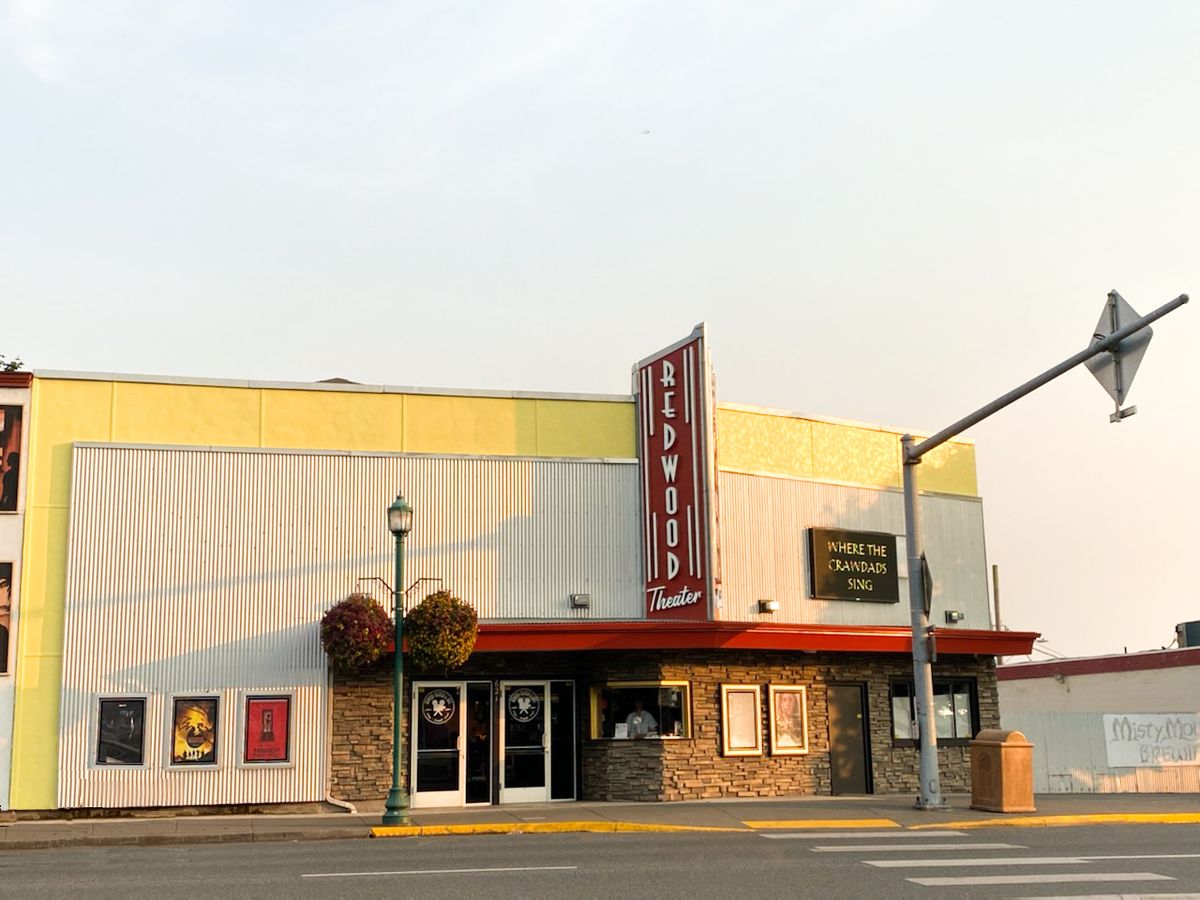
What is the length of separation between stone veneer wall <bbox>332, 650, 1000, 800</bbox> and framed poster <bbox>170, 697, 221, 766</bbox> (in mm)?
2093

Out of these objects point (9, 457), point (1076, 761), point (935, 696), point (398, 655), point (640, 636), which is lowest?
point (1076, 761)

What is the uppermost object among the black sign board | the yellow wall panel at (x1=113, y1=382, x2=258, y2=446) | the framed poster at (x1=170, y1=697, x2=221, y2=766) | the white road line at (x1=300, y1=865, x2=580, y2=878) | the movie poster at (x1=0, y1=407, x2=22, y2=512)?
the yellow wall panel at (x1=113, y1=382, x2=258, y2=446)

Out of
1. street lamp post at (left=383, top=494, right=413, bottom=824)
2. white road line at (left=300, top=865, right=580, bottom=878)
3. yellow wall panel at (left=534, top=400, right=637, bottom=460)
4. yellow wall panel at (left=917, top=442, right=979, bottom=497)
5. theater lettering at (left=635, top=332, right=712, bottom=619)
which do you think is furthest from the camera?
yellow wall panel at (left=917, top=442, right=979, bottom=497)

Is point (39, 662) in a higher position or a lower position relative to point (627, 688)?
higher

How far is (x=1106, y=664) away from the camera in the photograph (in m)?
39.2

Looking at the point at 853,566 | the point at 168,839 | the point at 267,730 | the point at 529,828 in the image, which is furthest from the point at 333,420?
the point at 853,566

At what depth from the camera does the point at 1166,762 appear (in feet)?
107

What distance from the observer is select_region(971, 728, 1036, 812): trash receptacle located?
2205 cm

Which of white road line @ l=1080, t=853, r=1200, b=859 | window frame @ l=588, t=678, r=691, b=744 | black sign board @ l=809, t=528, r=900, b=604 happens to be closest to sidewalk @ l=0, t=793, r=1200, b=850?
window frame @ l=588, t=678, r=691, b=744

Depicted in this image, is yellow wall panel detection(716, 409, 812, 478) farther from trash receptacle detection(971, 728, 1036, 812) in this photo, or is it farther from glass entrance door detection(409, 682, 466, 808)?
trash receptacle detection(971, 728, 1036, 812)

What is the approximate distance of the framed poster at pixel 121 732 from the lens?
2314 cm

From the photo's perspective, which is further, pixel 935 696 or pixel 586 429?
pixel 935 696

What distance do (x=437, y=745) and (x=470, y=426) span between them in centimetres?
597

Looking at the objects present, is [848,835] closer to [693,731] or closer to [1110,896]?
[693,731]
